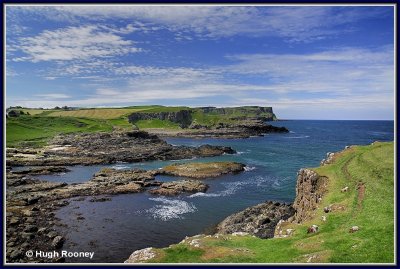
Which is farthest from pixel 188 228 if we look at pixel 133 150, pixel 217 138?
pixel 217 138

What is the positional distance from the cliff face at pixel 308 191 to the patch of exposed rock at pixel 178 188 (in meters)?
23.8

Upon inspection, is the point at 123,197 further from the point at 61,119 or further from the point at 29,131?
the point at 61,119

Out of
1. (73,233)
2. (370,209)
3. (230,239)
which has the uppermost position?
(370,209)

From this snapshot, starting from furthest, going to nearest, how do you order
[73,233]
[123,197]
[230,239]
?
[123,197] → [73,233] → [230,239]

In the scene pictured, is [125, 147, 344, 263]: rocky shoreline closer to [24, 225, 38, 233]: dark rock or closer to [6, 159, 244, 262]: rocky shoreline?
[6, 159, 244, 262]: rocky shoreline

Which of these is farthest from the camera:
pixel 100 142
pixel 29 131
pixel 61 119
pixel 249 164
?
pixel 61 119

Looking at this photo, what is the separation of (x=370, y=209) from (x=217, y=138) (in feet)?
534

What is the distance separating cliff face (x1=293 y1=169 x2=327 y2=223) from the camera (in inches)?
1442

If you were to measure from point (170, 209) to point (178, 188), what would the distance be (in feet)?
40.1

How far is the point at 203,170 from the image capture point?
270ft

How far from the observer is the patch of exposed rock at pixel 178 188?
210 feet

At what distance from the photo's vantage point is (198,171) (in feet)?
269

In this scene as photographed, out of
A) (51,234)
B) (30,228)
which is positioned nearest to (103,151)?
(30,228)

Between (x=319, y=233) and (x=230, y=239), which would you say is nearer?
(x=319, y=233)
